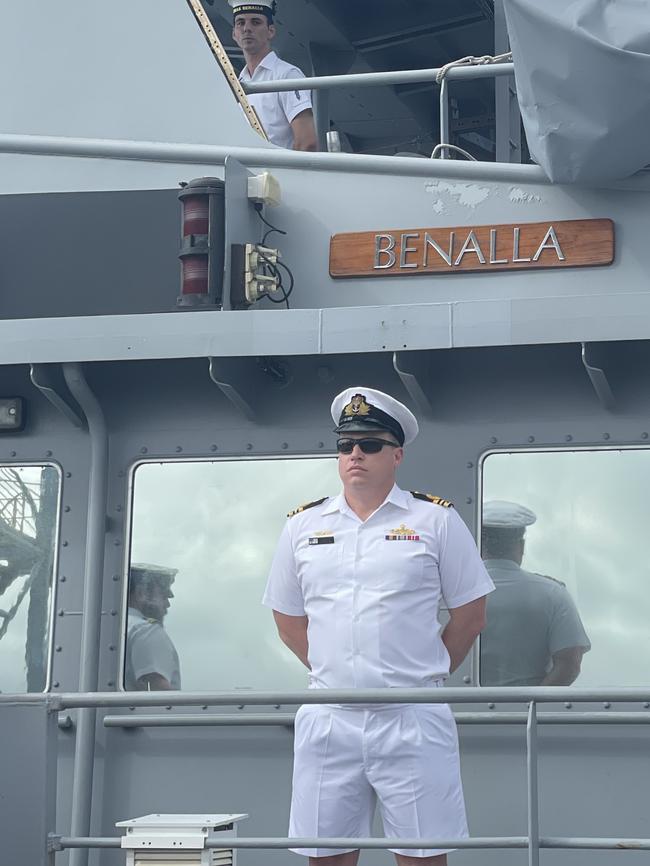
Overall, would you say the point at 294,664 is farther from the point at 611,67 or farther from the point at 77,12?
the point at 77,12

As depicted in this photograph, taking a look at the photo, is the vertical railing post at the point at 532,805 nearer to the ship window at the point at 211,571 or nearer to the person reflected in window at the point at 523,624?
the person reflected in window at the point at 523,624

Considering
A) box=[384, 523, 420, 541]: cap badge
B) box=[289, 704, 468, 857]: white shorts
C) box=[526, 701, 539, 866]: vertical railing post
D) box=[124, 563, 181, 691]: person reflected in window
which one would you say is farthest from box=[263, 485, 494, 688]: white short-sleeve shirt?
box=[124, 563, 181, 691]: person reflected in window

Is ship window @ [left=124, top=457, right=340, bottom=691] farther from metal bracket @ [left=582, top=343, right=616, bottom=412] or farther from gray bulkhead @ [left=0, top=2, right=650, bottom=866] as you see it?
metal bracket @ [left=582, top=343, right=616, bottom=412]

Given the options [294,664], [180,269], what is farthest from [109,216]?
[294,664]

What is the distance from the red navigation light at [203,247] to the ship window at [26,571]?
2.81ft

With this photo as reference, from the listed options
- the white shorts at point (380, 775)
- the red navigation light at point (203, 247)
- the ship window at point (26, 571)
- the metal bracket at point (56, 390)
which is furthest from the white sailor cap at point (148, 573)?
the white shorts at point (380, 775)

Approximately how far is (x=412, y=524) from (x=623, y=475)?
1.00 m

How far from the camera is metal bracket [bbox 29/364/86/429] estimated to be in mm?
5164

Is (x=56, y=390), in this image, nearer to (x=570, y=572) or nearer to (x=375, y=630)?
(x=375, y=630)

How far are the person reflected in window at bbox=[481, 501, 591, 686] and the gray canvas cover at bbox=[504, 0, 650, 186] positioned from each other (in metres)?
1.19

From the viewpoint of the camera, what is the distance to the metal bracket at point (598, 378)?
478 centimetres

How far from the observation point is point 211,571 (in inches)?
206

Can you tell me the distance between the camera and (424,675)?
13.6 feet

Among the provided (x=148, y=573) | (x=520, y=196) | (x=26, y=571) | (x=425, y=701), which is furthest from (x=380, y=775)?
(x=520, y=196)
